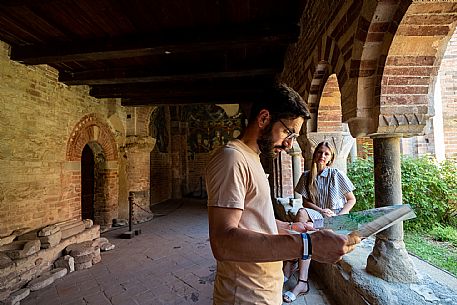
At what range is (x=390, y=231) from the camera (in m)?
1.93

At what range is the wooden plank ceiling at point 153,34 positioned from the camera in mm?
3213

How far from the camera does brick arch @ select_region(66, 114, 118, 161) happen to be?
588 cm

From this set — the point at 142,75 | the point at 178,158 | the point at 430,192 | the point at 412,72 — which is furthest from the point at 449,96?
the point at 178,158

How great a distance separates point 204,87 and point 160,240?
11.8 feet

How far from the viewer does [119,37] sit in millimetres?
3900

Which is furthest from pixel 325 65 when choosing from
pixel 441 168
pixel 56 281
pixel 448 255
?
pixel 56 281

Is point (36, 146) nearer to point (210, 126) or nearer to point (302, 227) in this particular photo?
point (302, 227)

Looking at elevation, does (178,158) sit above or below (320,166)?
above

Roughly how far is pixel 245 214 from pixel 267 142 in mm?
342

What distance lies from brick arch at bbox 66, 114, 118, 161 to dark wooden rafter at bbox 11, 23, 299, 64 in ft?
6.69

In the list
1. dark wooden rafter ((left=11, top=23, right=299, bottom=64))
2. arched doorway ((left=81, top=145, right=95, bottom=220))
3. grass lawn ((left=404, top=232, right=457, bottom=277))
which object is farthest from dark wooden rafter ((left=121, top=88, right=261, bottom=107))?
grass lawn ((left=404, top=232, right=457, bottom=277))

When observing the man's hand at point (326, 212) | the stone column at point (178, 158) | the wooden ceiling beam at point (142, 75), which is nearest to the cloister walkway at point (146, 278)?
the man's hand at point (326, 212)

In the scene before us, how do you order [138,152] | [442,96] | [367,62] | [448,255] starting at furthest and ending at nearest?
1. [138,152]
2. [442,96]
3. [448,255]
4. [367,62]

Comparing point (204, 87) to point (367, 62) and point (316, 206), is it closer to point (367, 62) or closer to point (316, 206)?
point (316, 206)
